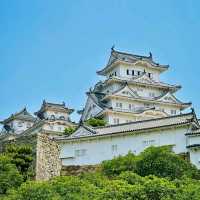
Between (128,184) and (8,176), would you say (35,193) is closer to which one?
(128,184)

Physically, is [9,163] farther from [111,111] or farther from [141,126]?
[111,111]

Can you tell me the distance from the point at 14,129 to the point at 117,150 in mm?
28795

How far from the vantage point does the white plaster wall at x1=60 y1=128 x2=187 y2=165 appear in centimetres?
3192

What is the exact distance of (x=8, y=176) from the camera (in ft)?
87.3

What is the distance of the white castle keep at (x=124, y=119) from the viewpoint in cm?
3231

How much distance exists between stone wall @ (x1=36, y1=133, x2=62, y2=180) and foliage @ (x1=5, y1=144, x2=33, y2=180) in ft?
1.41

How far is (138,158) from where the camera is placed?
2814 centimetres

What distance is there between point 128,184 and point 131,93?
90.6 ft

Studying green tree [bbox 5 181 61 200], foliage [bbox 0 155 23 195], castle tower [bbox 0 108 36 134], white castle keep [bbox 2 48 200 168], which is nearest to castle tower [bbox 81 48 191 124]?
white castle keep [bbox 2 48 200 168]

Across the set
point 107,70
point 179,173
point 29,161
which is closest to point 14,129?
point 107,70

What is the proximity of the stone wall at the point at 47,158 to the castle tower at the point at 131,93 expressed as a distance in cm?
1547

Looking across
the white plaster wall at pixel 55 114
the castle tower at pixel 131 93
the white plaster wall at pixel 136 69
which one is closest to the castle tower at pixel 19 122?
the white plaster wall at pixel 55 114

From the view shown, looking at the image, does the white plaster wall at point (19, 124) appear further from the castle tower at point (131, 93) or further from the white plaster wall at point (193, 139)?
the white plaster wall at point (193, 139)

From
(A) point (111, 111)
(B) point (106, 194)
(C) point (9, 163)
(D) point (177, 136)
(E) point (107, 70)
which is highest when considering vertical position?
(E) point (107, 70)
